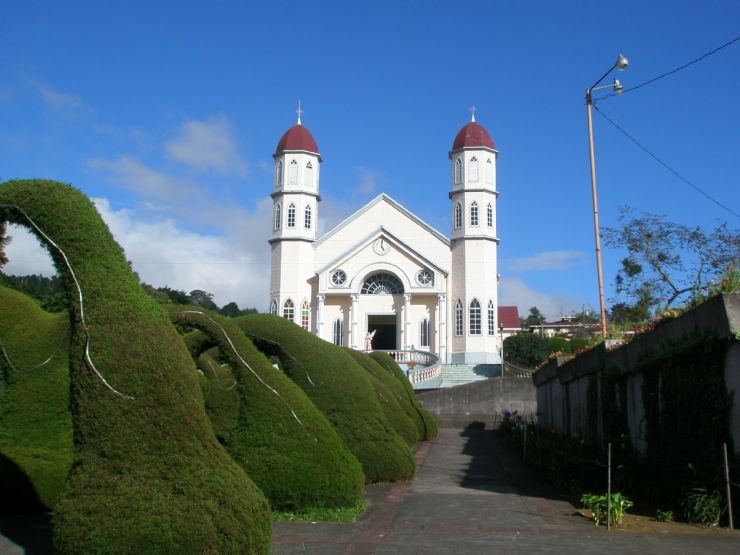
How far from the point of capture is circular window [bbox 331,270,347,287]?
A: 4106cm

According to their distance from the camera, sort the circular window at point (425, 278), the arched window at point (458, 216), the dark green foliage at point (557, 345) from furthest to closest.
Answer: the dark green foliage at point (557, 345) < the arched window at point (458, 216) < the circular window at point (425, 278)

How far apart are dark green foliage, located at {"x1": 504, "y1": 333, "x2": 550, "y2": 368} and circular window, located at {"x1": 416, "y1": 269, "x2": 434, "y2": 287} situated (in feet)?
22.6

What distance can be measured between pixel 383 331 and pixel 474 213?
909 centimetres

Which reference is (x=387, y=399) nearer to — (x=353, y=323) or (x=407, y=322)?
(x=353, y=323)

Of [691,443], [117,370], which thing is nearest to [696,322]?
[691,443]

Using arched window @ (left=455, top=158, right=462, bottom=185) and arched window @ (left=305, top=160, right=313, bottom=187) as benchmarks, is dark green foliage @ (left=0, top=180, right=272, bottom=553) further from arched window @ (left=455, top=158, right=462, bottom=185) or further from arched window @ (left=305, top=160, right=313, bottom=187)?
arched window @ (left=455, top=158, right=462, bottom=185)

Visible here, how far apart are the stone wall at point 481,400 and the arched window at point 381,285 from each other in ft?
35.4

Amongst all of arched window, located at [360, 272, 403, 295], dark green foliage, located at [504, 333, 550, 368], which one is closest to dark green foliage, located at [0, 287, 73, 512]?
arched window, located at [360, 272, 403, 295]

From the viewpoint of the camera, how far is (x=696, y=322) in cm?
947

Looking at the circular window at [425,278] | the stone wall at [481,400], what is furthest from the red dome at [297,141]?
the stone wall at [481,400]

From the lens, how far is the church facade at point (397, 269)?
40375 mm

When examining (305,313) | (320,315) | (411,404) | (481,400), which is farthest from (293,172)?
(411,404)

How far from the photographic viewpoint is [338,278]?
4119cm

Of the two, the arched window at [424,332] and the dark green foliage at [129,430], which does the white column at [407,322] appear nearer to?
the arched window at [424,332]
